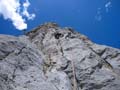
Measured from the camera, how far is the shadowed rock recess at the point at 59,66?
50.5 ft

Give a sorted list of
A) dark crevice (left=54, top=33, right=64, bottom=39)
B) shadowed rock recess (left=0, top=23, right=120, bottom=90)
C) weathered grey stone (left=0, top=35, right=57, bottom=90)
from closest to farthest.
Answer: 1. weathered grey stone (left=0, top=35, right=57, bottom=90)
2. shadowed rock recess (left=0, top=23, right=120, bottom=90)
3. dark crevice (left=54, top=33, right=64, bottom=39)

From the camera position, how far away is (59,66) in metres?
18.7

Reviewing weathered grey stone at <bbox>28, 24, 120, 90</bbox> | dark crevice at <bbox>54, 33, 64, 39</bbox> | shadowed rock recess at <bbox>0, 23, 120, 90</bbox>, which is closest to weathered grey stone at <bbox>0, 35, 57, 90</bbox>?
shadowed rock recess at <bbox>0, 23, 120, 90</bbox>

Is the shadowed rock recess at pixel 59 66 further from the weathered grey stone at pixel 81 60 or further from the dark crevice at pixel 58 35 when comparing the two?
the dark crevice at pixel 58 35

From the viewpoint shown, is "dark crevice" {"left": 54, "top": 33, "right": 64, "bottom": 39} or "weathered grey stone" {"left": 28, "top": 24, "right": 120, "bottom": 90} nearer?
"weathered grey stone" {"left": 28, "top": 24, "right": 120, "bottom": 90}

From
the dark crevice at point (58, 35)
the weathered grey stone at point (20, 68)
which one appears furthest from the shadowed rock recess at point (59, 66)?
the dark crevice at point (58, 35)

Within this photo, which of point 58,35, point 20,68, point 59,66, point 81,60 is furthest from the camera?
point 58,35

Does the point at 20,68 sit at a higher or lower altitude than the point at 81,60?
lower

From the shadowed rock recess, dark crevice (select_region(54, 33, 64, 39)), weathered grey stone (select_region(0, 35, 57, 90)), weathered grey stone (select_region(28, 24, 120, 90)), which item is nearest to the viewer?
weathered grey stone (select_region(0, 35, 57, 90))

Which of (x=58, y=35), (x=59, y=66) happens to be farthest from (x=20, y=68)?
(x=58, y=35)

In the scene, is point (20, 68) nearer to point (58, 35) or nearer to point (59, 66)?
point (59, 66)

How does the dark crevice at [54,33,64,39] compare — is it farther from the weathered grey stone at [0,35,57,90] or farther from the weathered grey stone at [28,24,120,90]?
the weathered grey stone at [0,35,57,90]

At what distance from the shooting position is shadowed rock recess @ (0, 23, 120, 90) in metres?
15.4

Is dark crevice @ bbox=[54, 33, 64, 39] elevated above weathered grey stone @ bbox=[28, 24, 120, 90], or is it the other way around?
dark crevice @ bbox=[54, 33, 64, 39]
